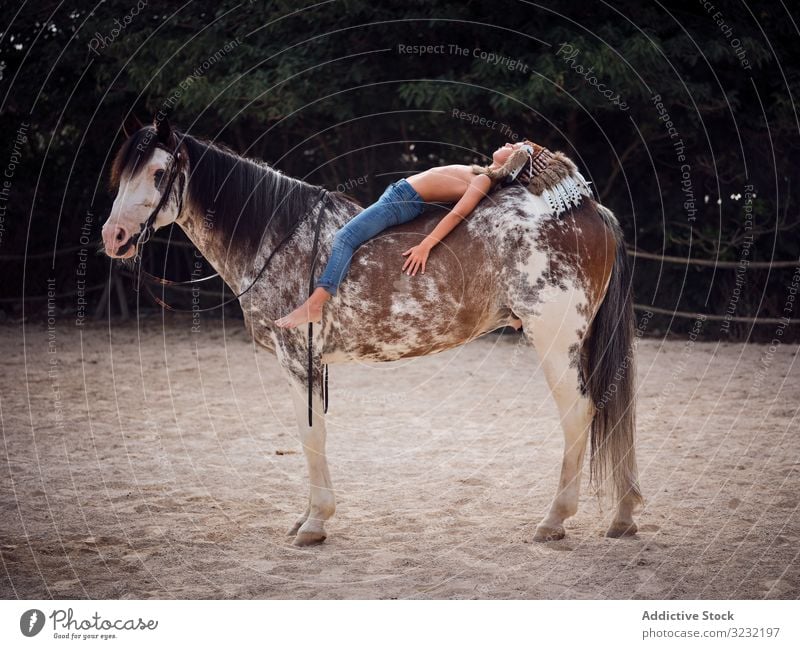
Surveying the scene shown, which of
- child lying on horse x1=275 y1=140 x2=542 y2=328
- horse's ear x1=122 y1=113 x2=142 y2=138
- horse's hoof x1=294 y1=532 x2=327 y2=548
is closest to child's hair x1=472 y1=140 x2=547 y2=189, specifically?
child lying on horse x1=275 y1=140 x2=542 y2=328

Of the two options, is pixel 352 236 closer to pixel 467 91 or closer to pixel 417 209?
pixel 417 209

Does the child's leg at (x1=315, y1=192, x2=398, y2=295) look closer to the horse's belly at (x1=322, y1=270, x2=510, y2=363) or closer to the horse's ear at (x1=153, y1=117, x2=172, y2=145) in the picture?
the horse's belly at (x1=322, y1=270, x2=510, y2=363)

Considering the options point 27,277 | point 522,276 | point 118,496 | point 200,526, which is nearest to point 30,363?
point 27,277

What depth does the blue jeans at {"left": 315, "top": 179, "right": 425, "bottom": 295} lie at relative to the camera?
145 inches

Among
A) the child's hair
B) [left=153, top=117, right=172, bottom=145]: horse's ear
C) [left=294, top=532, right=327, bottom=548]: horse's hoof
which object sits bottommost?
[left=294, top=532, right=327, bottom=548]: horse's hoof

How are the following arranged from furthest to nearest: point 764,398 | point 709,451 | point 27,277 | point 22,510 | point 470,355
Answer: point 27,277, point 470,355, point 764,398, point 709,451, point 22,510

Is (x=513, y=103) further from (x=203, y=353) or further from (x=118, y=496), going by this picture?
(x=118, y=496)

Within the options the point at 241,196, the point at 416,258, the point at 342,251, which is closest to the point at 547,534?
the point at 416,258

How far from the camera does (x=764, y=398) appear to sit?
6.44 meters

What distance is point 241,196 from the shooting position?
389 centimetres

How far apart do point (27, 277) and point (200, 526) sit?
27.3 ft

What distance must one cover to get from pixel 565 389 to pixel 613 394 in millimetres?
228

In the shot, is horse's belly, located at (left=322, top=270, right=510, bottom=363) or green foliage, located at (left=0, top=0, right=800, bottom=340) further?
green foliage, located at (left=0, top=0, right=800, bottom=340)

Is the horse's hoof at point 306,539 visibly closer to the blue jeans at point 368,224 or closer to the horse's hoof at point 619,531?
the blue jeans at point 368,224
